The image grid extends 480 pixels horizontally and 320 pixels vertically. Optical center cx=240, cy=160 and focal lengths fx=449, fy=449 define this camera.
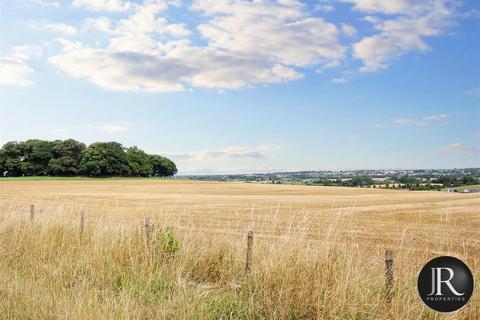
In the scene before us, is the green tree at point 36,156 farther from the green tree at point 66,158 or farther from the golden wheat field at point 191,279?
the golden wheat field at point 191,279

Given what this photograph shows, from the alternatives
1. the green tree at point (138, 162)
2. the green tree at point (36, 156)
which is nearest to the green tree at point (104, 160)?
the green tree at point (138, 162)

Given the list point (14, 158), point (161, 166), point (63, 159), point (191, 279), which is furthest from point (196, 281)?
point (161, 166)

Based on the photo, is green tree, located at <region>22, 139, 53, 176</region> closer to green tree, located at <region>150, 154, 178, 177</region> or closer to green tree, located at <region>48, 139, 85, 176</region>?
green tree, located at <region>48, 139, 85, 176</region>

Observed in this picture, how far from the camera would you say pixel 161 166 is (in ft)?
488

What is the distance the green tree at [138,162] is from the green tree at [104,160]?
8.09ft

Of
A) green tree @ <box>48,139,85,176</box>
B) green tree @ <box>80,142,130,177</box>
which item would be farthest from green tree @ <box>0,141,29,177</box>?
green tree @ <box>80,142,130,177</box>

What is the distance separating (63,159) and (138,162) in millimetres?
23424

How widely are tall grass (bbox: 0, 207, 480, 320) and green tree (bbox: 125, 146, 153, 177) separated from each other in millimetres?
120127

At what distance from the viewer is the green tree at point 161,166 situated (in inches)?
5792

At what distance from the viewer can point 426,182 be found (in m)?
116

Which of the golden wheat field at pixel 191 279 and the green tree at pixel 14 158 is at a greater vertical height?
the green tree at pixel 14 158

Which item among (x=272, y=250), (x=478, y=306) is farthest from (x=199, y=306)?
(x=478, y=306)

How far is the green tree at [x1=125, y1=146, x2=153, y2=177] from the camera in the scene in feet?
420

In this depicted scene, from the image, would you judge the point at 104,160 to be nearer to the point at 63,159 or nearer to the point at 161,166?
the point at 63,159
